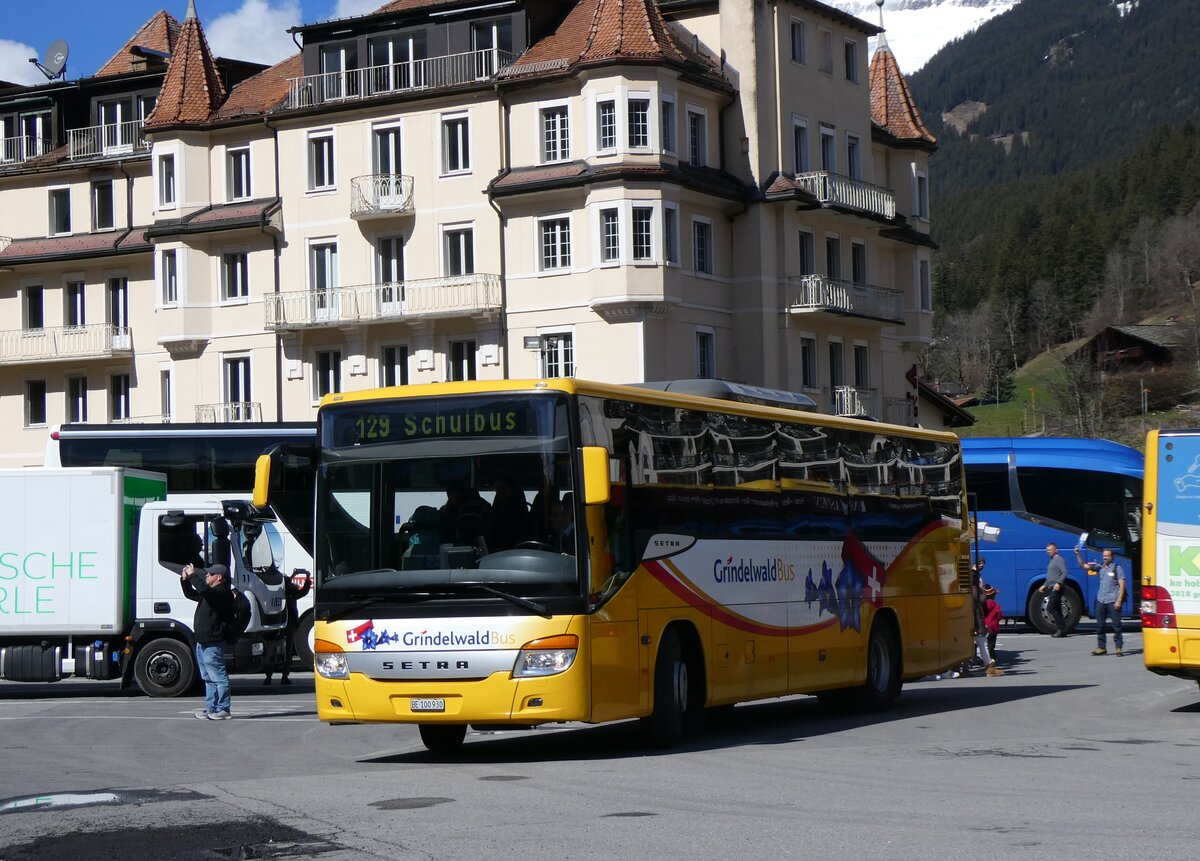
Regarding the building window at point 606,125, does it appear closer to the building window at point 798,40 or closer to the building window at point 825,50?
the building window at point 798,40

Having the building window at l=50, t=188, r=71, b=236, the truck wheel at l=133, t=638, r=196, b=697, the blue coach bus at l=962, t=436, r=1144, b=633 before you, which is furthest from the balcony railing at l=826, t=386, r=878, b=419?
the truck wheel at l=133, t=638, r=196, b=697

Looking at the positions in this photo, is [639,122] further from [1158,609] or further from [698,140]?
[1158,609]

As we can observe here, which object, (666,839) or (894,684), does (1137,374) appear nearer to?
(894,684)

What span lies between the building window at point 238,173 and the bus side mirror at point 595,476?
4478 cm

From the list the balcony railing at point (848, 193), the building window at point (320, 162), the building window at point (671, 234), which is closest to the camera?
the building window at point (671, 234)

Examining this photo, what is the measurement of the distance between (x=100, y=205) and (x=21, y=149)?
433 cm

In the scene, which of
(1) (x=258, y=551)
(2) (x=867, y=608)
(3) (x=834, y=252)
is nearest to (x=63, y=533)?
(1) (x=258, y=551)

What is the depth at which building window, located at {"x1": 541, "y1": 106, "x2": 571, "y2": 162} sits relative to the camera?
169 feet

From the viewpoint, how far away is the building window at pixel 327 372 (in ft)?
180

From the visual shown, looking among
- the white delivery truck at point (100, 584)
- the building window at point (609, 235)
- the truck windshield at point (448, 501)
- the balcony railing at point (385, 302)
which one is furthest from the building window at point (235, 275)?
the truck windshield at point (448, 501)

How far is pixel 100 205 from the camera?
6191cm

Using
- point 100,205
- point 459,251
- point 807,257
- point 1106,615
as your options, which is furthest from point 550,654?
point 100,205

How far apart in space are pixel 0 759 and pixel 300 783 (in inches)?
186

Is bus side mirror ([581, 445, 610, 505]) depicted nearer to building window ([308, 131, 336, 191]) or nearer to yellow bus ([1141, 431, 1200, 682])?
yellow bus ([1141, 431, 1200, 682])
